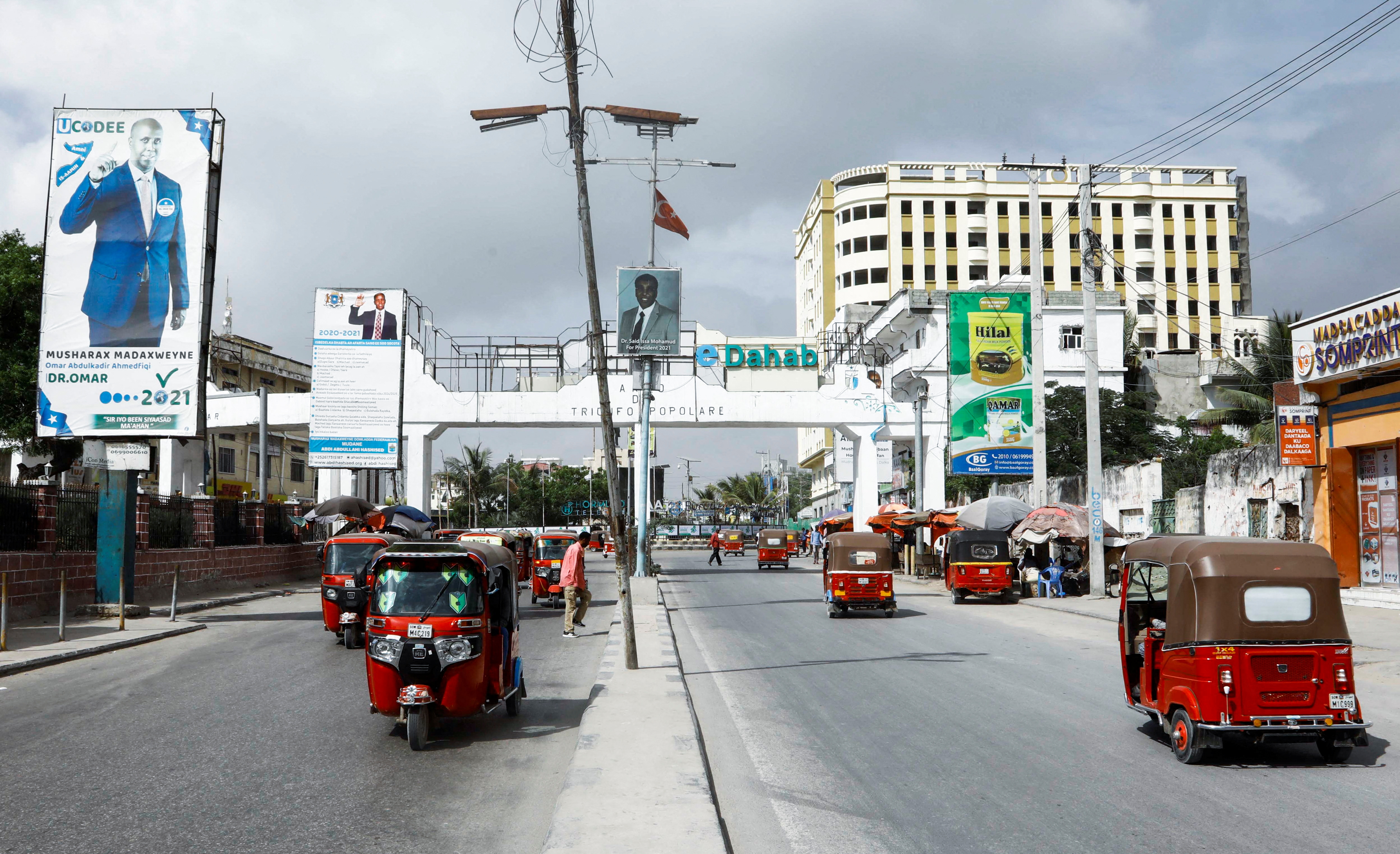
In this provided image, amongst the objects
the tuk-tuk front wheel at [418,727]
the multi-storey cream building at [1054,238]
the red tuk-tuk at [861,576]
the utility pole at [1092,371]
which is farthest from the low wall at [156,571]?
the multi-storey cream building at [1054,238]

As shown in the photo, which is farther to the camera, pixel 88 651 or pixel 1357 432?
pixel 1357 432

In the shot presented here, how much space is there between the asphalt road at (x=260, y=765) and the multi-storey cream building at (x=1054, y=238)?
80.5m

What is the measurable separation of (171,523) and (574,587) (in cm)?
1547

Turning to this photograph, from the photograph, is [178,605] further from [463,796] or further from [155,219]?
[463,796]

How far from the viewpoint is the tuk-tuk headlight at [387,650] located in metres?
9.16

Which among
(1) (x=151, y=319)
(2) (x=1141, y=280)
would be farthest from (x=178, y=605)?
(2) (x=1141, y=280)

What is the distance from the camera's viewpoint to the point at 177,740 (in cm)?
967

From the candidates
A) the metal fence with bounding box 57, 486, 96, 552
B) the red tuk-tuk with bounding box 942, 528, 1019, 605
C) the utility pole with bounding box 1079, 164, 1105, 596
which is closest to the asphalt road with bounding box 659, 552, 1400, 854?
the utility pole with bounding box 1079, 164, 1105, 596

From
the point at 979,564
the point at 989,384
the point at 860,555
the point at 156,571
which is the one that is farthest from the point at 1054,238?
the point at 156,571

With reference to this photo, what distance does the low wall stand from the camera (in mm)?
20406

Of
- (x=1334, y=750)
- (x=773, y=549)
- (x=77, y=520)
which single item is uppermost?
(x=77, y=520)

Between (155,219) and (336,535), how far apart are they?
27.3ft

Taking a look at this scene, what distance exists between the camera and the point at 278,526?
125 feet

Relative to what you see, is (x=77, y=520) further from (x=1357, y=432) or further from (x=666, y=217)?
(x=1357, y=432)
